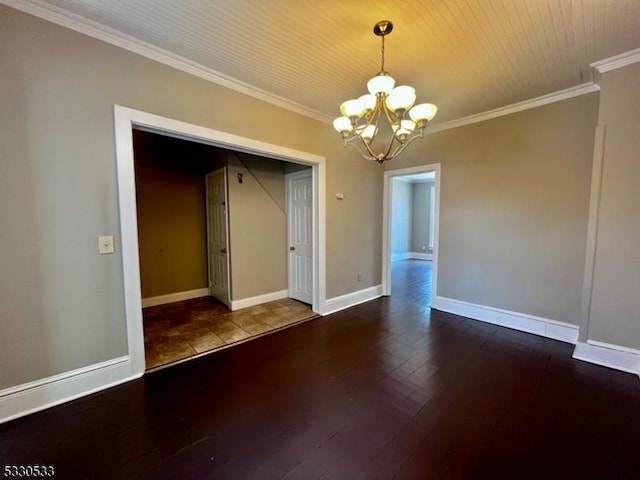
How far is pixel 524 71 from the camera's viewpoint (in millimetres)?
2518

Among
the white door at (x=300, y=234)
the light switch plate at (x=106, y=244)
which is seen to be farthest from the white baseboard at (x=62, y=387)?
the white door at (x=300, y=234)

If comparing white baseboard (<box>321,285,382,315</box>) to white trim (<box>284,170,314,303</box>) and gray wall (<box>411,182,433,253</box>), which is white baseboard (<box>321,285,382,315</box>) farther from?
gray wall (<box>411,182,433,253</box>)

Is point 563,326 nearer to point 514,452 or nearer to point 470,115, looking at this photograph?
point 514,452

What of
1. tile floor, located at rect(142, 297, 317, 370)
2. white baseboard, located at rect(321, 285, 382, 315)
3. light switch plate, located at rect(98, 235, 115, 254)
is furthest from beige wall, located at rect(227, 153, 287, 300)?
light switch plate, located at rect(98, 235, 115, 254)

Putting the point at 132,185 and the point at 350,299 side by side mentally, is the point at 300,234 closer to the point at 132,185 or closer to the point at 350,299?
the point at 350,299

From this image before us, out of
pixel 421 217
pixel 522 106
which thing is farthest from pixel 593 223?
pixel 421 217

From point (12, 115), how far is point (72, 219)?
735mm

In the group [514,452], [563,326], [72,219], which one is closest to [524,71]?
[563,326]

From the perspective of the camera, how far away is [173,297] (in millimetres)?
4449

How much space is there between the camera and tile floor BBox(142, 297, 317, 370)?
2.76m

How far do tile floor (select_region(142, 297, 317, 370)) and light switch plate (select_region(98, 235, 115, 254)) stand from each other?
1.16 meters

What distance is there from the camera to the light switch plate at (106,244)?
81.4 inches

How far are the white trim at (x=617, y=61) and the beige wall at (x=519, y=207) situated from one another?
43cm

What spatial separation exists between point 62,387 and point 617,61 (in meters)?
5.35
